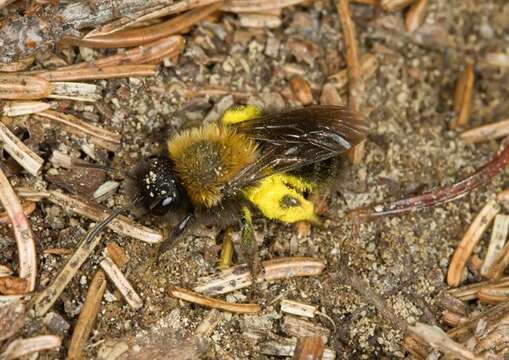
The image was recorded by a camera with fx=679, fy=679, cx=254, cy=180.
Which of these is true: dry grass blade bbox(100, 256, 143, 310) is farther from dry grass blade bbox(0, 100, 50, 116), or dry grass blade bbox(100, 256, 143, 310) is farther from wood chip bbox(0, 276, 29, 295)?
dry grass blade bbox(0, 100, 50, 116)

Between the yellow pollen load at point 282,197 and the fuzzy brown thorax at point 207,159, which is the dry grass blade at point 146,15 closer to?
the fuzzy brown thorax at point 207,159

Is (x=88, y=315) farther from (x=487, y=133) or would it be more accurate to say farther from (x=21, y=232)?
(x=487, y=133)

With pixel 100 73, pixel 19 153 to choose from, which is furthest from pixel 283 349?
pixel 100 73

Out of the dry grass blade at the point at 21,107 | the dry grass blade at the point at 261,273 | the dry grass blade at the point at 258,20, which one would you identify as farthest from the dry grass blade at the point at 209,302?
the dry grass blade at the point at 258,20

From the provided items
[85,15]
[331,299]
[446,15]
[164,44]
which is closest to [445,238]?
[331,299]

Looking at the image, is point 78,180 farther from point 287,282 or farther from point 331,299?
point 331,299

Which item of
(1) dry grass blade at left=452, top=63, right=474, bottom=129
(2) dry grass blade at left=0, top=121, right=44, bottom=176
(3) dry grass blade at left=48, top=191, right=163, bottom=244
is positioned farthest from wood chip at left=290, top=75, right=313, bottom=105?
(2) dry grass blade at left=0, top=121, right=44, bottom=176
